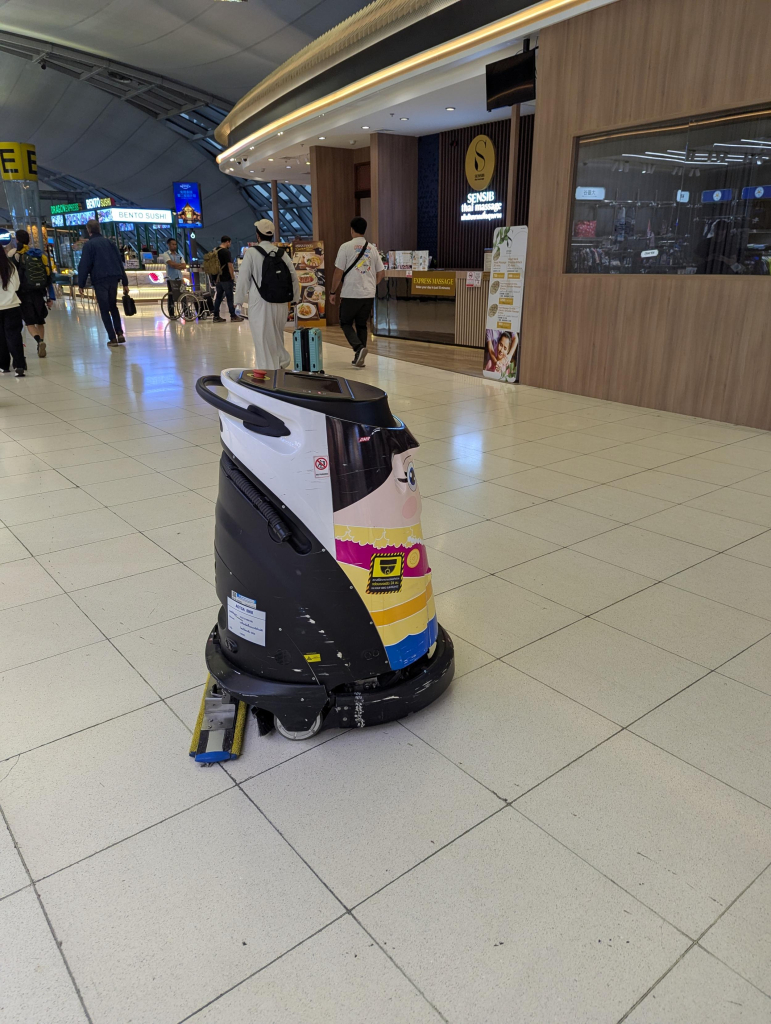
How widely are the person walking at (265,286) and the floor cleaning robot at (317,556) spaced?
4249mm

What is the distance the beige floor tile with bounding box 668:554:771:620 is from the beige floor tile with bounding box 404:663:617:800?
0.97 meters

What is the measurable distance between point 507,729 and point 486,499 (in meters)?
1.91

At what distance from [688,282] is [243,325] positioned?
355 inches

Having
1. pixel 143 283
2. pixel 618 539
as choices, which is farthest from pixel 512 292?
pixel 143 283

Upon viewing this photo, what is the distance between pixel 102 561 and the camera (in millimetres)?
2865

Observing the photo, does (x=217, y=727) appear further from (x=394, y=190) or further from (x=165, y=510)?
(x=394, y=190)

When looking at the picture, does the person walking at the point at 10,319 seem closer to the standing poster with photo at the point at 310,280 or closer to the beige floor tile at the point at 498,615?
the standing poster with photo at the point at 310,280

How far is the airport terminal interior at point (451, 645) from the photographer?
125 centimetres

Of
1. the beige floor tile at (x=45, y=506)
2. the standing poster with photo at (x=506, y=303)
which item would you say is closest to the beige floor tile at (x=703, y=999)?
the beige floor tile at (x=45, y=506)

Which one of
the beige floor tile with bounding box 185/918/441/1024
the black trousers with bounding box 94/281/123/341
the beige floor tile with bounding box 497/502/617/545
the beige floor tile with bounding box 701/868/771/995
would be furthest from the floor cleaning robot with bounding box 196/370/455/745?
the black trousers with bounding box 94/281/123/341

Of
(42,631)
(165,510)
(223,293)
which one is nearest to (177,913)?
(42,631)

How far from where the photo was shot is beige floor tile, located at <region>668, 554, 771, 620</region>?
2.55 m

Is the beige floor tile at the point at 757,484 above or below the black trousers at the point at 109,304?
below

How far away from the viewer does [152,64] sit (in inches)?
792
